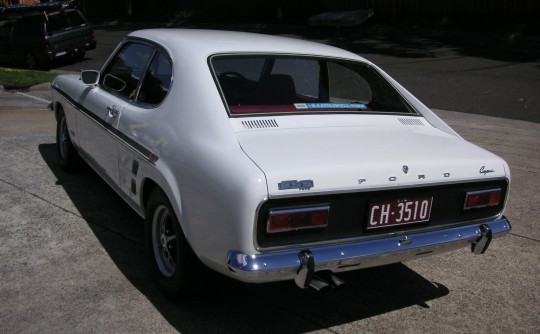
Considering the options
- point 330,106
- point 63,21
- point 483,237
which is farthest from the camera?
point 63,21

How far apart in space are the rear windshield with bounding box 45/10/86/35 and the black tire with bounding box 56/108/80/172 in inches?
434

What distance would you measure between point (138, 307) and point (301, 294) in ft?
3.28

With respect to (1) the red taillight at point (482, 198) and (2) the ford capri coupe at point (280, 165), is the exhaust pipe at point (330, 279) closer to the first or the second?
(2) the ford capri coupe at point (280, 165)

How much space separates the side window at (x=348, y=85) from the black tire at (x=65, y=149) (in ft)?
8.84

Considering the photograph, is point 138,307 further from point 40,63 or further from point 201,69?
point 40,63

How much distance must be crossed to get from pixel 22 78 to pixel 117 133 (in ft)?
32.1

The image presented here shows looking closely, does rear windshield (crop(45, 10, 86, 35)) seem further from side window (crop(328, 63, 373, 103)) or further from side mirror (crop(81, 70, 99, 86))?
side window (crop(328, 63, 373, 103))

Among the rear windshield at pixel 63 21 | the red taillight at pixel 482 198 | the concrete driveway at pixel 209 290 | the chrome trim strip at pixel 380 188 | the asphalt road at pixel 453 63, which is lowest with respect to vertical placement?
the asphalt road at pixel 453 63

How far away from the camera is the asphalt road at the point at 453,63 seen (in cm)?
1096

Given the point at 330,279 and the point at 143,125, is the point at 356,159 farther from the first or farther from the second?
the point at 143,125

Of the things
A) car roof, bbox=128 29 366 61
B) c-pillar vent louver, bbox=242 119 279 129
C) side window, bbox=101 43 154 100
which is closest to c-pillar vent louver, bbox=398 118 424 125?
car roof, bbox=128 29 366 61

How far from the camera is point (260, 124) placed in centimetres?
346

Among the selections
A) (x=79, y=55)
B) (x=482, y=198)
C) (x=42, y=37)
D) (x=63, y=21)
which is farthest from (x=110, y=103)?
(x=79, y=55)

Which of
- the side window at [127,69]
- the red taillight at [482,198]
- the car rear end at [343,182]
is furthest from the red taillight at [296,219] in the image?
the side window at [127,69]
